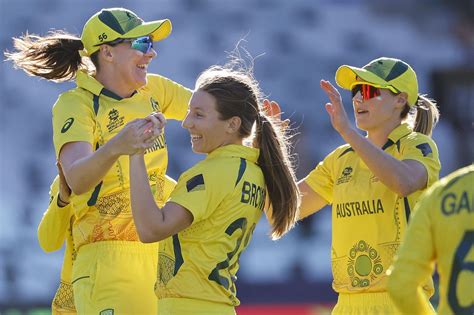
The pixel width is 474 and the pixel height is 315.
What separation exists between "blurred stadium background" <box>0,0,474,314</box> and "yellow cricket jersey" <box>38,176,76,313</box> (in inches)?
205

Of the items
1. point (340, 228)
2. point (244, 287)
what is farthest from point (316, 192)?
point (244, 287)

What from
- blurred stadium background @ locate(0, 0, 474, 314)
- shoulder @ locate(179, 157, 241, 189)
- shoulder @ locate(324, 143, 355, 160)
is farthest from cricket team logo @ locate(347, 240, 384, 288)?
blurred stadium background @ locate(0, 0, 474, 314)

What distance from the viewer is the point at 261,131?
4000mm

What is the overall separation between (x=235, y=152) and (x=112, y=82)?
74 centimetres

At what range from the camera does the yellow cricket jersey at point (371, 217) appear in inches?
164

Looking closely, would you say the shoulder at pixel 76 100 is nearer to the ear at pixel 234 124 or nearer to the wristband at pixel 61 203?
the wristband at pixel 61 203

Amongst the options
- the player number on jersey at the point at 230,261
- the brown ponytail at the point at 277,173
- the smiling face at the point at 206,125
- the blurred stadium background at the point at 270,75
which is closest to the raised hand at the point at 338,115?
the brown ponytail at the point at 277,173

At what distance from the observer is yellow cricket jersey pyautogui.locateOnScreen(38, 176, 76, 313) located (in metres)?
4.33

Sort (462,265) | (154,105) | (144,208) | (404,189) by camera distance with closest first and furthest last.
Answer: (462,265) → (144,208) → (404,189) → (154,105)

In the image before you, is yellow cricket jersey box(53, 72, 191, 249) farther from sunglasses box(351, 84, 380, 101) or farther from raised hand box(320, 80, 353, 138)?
sunglasses box(351, 84, 380, 101)

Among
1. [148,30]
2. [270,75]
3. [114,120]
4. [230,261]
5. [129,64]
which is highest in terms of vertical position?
→ [270,75]

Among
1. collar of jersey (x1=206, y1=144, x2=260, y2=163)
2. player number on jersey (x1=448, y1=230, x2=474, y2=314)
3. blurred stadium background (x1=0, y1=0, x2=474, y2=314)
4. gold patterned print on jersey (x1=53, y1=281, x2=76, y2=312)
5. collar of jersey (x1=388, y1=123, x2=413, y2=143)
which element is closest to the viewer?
player number on jersey (x1=448, y1=230, x2=474, y2=314)

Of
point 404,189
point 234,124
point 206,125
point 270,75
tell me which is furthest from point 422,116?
point 270,75

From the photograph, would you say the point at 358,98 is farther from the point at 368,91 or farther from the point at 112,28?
the point at 112,28
